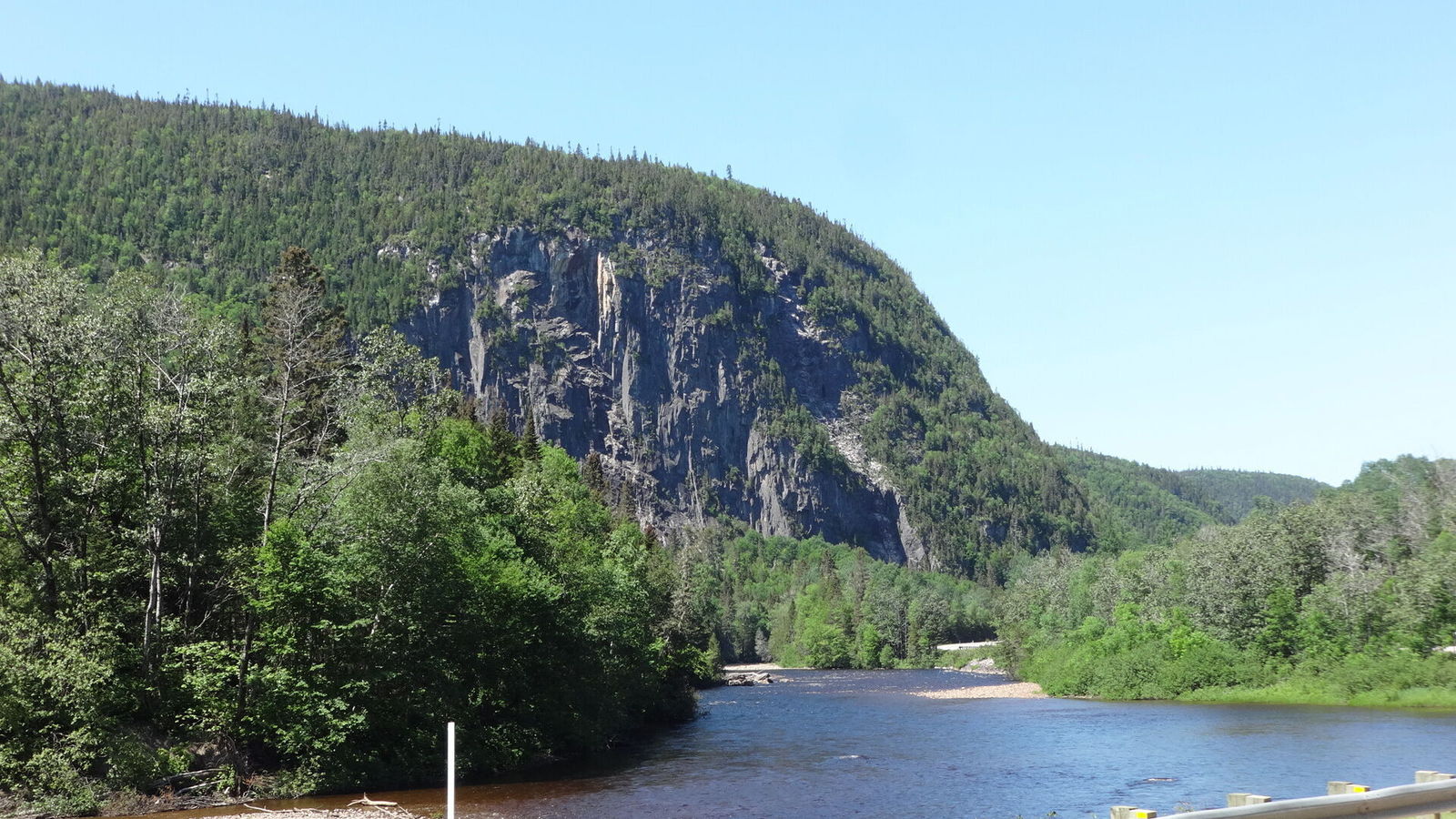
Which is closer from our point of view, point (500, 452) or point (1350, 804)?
point (1350, 804)

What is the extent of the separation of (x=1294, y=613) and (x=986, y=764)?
42673mm

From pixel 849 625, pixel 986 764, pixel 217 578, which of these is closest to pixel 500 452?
pixel 217 578

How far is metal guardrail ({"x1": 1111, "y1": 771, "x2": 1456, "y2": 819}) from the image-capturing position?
11.1 metres

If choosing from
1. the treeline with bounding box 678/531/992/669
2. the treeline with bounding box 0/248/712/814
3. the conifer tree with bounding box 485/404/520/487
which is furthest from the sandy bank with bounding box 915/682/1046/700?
the treeline with bounding box 0/248/712/814

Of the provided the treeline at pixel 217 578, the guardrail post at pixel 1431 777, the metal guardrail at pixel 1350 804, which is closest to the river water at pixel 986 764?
the treeline at pixel 217 578

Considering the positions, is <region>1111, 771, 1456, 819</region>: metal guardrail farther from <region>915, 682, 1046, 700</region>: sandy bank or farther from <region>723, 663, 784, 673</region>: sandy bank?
<region>723, 663, 784, 673</region>: sandy bank

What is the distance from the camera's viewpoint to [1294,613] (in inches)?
3051

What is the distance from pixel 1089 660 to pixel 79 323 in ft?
242

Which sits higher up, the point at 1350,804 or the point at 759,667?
the point at 1350,804

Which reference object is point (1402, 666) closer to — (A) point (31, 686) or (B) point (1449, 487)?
(B) point (1449, 487)

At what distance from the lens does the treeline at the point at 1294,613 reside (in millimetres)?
68312

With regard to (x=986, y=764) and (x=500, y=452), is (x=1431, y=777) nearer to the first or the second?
(x=986, y=764)

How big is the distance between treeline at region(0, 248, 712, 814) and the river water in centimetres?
277

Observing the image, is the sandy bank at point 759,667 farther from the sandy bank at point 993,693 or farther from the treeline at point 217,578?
the treeline at point 217,578
